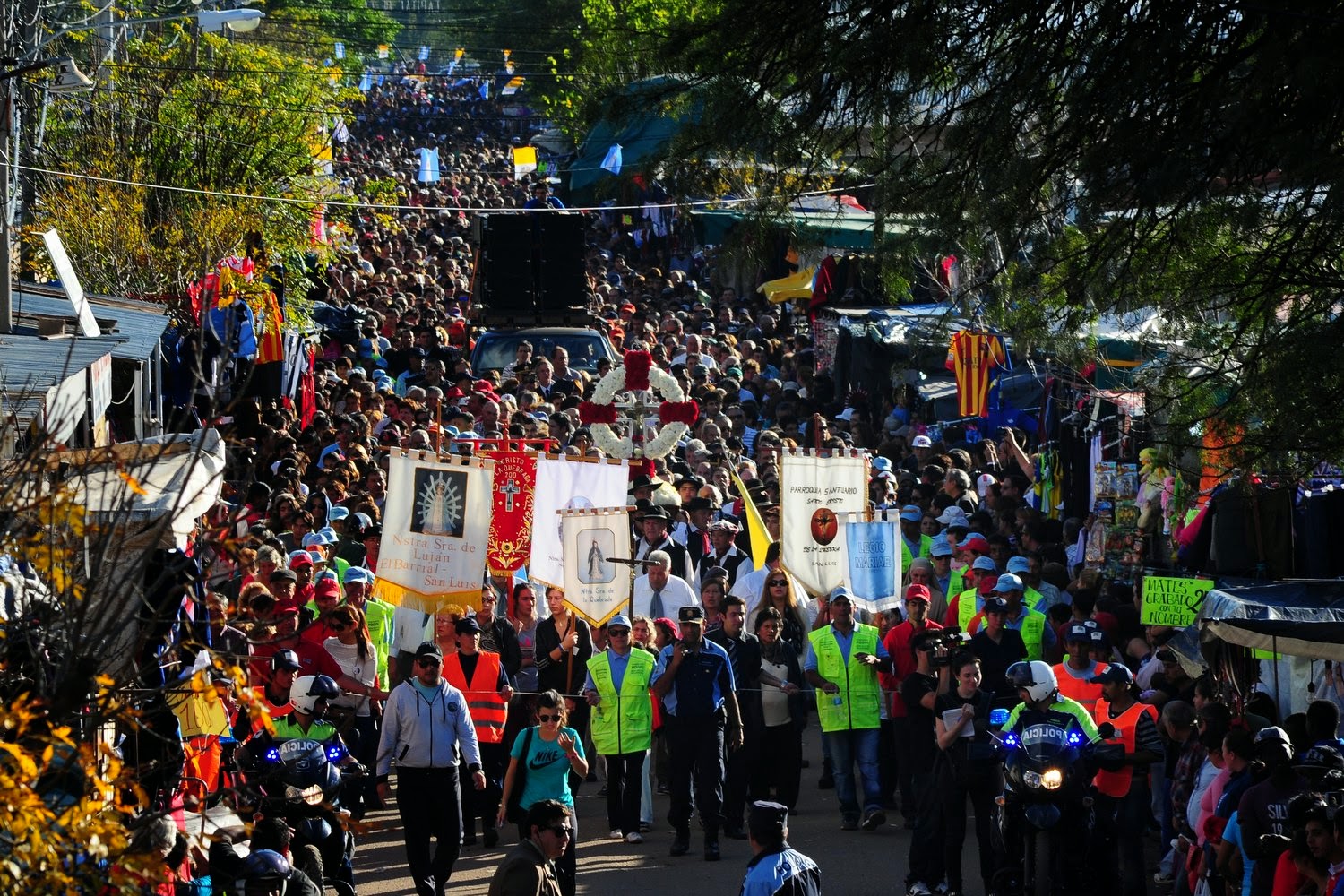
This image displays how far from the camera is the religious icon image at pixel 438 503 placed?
45.5 ft

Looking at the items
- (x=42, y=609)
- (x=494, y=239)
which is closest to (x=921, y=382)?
(x=494, y=239)

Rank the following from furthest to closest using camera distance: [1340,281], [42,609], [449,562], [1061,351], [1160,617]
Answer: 1. [449,562]
2. [1160,617]
3. [1061,351]
4. [1340,281]
5. [42,609]

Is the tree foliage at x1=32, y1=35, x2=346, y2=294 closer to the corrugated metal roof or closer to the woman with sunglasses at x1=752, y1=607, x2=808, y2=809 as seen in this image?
the corrugated metal roof

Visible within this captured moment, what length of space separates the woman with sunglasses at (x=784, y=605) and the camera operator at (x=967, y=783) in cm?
281

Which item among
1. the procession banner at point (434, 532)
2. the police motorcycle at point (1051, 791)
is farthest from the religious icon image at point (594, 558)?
the police motorcycle at point (1051, 791)

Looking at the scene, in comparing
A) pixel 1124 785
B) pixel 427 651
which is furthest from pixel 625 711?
pixel 1124 785

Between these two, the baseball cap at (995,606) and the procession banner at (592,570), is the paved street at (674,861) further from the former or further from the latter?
the baseball cap at (995,606)

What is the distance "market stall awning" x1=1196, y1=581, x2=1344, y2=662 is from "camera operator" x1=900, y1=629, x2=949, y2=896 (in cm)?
204

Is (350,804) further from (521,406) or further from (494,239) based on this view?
(494,239)

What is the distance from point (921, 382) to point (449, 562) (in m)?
12.8

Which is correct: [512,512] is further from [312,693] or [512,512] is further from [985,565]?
[985,565]

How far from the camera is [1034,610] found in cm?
1423

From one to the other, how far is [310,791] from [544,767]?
2.00 meters

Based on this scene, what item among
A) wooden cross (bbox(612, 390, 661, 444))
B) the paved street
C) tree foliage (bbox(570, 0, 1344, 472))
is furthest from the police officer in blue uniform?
wooden cross (bbox(612, 390, 661, 444))
